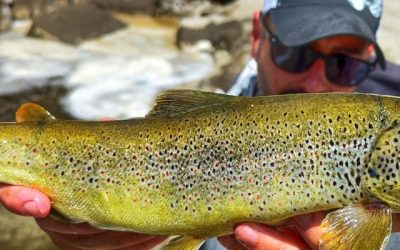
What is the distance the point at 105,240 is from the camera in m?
2.66

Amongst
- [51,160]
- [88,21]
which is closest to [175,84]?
[88,21]

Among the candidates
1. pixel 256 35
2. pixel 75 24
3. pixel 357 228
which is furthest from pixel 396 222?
pixel 75 24

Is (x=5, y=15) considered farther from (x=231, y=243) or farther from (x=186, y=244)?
(x=186, y=244)

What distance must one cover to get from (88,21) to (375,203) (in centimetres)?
946

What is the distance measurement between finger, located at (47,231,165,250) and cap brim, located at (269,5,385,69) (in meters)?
1.56

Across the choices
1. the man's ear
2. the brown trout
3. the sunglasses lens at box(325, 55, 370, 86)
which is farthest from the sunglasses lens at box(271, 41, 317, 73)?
the brown trout

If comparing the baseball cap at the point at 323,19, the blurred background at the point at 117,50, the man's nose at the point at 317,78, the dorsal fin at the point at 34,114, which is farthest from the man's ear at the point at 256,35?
the blurred background at the point at 117,50

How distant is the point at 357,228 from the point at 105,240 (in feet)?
3.86

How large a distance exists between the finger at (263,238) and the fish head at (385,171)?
37 centimetres

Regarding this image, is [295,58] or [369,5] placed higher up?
[369,5]

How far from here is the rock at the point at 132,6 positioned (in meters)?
12.1

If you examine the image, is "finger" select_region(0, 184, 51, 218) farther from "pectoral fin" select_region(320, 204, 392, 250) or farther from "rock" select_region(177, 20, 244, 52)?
"rock" select_region(177, 20, 244, 52)

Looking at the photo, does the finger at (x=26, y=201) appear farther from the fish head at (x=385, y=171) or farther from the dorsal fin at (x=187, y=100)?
the fish head at (x=385, y=171)

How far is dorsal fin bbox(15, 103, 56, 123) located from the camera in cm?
236
